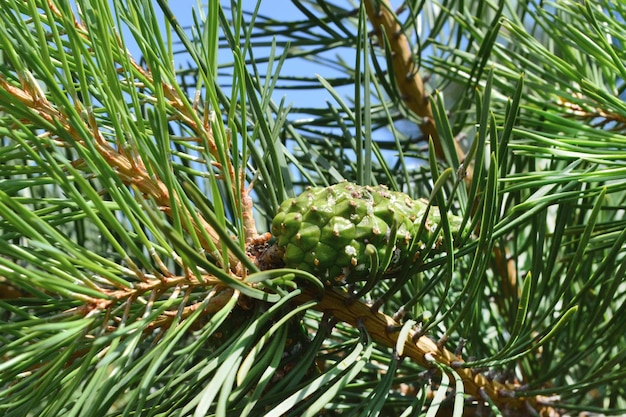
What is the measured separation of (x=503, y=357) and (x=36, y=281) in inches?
11.9

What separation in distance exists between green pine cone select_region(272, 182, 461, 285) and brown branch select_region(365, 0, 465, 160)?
0.42m

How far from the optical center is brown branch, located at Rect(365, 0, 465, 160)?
836 mm

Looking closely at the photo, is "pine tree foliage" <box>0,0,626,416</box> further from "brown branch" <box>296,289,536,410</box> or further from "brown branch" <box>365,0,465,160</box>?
"brown branch" <box>365,0,465,160</box>

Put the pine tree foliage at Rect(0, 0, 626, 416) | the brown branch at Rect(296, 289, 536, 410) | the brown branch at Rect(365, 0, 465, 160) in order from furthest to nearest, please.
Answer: the brown branch at Rect(365, 0, 465, 160) < the brown branch at Rect(296, 289, 536, 410) < the pine tree foliage at Rect(0, 0, 626, 416)

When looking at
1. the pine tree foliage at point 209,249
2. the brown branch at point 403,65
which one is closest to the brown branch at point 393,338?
the pine tree foliage at point 209,249

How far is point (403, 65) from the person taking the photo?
0.84 meters

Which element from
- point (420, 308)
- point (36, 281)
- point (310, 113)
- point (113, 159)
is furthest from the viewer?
point (310, 113)

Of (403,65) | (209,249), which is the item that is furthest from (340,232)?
(403,65)

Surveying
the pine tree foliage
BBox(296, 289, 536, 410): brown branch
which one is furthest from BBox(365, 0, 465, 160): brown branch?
BBox(296, 289, 536, 410): brown branch

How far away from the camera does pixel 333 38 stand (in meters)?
0.87

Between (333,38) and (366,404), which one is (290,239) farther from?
(333,38)

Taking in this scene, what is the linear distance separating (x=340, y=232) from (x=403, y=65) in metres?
0.48

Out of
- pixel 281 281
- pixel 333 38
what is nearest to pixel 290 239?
pixel 281 281

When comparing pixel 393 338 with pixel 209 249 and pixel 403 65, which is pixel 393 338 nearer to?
pixel 209 249
